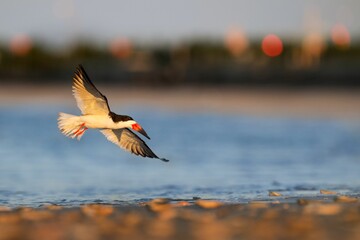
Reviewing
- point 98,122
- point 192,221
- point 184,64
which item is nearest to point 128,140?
point 98,122

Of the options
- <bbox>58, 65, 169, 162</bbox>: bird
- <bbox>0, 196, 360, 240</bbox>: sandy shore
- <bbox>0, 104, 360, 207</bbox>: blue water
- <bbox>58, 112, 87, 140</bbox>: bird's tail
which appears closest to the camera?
<bbox>0, 196, 360, 240</bbox>: sandy shore

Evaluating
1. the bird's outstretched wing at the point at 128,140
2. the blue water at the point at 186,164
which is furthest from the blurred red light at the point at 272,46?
the bird's outstretched wing at the point at 128,140

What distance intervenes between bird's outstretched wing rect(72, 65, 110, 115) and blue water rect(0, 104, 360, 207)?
127cm

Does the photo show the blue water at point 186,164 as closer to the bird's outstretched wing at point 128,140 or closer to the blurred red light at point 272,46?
the bird's outstretched wing at point 128,140

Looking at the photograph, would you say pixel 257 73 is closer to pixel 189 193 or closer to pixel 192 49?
pixel 192 49

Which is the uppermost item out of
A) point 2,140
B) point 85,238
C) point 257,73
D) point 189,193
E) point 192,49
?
point 192,49

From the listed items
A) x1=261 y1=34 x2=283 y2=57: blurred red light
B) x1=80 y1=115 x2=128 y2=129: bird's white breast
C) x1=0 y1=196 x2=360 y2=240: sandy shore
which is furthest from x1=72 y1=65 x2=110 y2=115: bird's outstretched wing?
x1=261 y1=34 x2=283 y2=57: blurred red light

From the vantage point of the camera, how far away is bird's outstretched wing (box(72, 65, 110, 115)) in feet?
48.3

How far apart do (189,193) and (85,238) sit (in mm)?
5759

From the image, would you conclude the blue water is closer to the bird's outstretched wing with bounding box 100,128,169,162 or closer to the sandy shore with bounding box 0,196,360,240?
the bird's outstretched wing with bounding box 100,128,169,162

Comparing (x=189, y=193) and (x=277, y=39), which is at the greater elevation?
(x=277, y=39)

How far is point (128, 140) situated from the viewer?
15.9 meters

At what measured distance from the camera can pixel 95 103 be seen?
A: 15.2m

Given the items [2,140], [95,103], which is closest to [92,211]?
[95,103]
